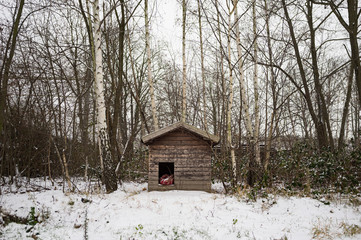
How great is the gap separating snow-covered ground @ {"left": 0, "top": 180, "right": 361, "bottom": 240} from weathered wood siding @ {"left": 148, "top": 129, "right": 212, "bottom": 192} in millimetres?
733

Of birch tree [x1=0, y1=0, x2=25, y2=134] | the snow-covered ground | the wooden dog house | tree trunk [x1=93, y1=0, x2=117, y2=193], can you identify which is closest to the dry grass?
the snow-covered ground

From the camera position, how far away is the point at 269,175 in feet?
26.2

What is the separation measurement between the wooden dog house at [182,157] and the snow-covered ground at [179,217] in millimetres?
734

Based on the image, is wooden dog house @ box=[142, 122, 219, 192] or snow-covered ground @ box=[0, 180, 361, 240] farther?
wooden dog house @ box=[142, 122, 219, 192]

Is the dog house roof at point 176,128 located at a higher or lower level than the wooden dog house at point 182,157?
higher

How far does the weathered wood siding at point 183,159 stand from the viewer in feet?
25.2

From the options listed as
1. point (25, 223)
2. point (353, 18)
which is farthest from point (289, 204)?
point (353, 18)

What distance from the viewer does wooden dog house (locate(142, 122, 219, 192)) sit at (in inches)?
302

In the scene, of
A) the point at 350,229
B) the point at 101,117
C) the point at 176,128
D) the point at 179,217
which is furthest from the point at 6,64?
the point at 350,229

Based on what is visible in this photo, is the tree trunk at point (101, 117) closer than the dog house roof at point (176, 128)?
Yes

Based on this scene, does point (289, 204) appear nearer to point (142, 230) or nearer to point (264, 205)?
point (264, 205)

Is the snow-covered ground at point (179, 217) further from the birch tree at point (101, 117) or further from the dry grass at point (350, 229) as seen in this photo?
the birch tree at point (101, 117)

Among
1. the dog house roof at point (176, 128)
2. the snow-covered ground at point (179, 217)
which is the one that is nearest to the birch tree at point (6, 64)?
the snow-covered ground at point (179, 217)

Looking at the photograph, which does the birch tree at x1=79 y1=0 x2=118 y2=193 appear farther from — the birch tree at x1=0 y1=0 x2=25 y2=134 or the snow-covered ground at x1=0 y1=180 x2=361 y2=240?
the birch tree at x1=0 y1=0 x2=25 y2=134
